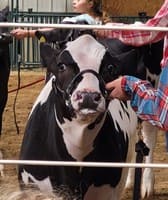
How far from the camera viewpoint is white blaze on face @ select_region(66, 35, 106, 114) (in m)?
3.22

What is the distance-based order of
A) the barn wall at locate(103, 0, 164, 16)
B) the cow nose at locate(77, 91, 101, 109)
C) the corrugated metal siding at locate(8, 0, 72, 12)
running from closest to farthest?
the cow nose at locate(77, 91, 101, 109) < the corrugated metal siding at locate(8, 0, 72, 12) < the barn wall at locate(103, 0, 164, 16)

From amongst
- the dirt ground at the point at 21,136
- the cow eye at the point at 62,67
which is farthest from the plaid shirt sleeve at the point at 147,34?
the dirt ground at the point at 21,136

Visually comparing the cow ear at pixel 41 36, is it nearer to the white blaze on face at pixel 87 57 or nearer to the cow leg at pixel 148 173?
the white blaze on face at pixel 87 57

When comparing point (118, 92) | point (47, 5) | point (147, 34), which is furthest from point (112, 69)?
point (47, 5)

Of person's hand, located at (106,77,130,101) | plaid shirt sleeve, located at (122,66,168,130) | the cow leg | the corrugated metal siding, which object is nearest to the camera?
plaid shirt sleeve, located at (122,66,168,130)

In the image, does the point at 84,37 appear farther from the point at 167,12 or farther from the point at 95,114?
the point at 167,12

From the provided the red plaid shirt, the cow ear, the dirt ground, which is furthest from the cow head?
the dirt ground

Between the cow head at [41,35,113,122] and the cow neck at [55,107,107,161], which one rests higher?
the cow head at [41,35,113,122]

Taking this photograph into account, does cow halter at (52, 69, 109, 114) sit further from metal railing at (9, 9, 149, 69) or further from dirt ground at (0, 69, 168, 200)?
metal railing at (9, 9, 149, 69)

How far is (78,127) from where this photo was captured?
11.3ft

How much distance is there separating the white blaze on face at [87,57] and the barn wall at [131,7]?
9676 mm

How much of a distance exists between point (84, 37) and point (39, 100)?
2.38 ft

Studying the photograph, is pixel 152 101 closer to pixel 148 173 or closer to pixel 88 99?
pixel 88 99

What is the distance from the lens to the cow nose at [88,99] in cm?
316
